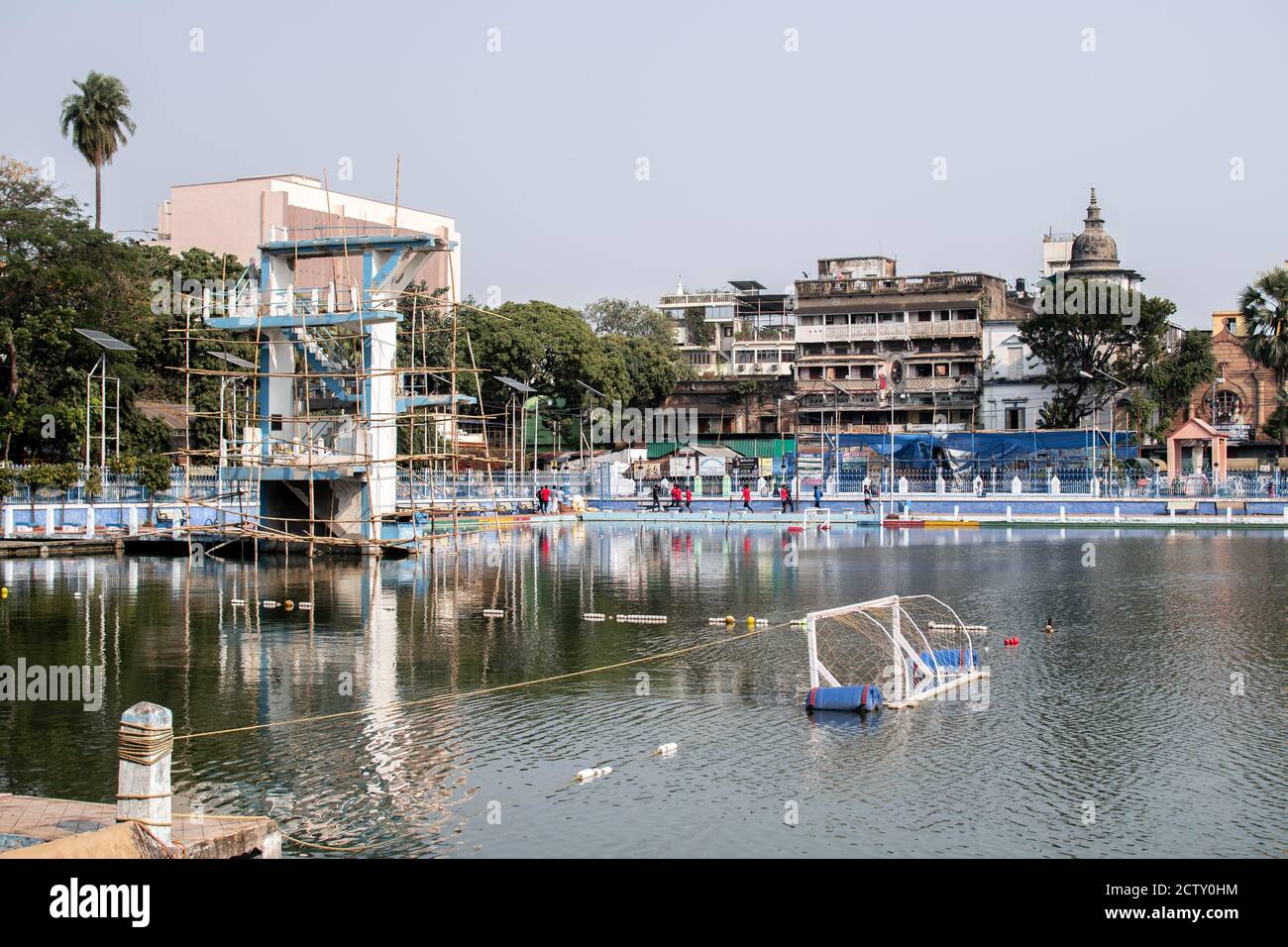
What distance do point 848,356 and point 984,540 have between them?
5157 centimetres

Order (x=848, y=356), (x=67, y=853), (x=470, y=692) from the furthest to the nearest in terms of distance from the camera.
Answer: (x=848, y=356) < (x=470, y=692) < (x=67, y=853)

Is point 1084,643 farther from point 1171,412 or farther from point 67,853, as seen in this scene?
point 1171,412

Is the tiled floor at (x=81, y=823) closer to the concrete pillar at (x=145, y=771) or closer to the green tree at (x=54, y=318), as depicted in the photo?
the concrete pillar at (x=145, y=771)

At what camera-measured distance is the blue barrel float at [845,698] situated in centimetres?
1838

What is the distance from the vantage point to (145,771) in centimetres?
1098

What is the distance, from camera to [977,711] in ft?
61.3

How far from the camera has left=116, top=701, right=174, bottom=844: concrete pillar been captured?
35.9ft

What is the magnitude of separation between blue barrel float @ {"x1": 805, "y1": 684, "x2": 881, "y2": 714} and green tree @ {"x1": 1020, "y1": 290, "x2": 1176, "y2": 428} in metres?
66.5

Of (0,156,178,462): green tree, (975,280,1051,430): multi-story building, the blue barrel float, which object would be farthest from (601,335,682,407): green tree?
the blue barrel float

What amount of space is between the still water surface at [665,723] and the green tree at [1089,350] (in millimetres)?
48098

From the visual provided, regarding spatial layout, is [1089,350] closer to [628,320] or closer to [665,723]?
[628,320]

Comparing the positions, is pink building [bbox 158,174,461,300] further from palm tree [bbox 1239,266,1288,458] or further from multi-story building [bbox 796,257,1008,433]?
palm tree [bbox 1239,266,1288,458]

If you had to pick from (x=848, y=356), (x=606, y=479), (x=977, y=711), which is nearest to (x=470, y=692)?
(x=977, y=711)

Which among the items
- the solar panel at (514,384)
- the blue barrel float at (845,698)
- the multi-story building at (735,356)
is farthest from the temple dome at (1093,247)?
the blue barrel float at (845,698)
